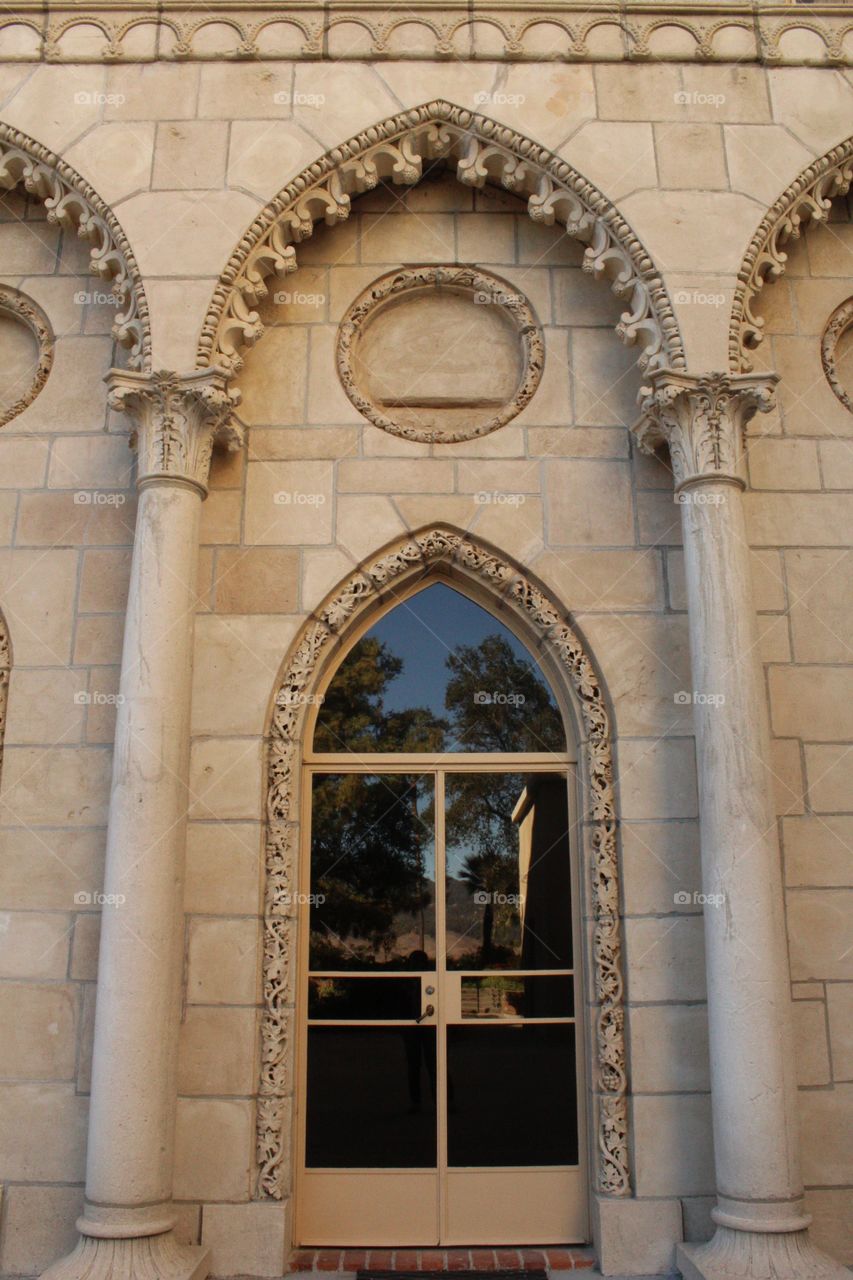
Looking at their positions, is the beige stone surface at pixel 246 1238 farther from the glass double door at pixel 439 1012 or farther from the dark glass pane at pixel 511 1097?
the dark glass pane at pixel 511 1097

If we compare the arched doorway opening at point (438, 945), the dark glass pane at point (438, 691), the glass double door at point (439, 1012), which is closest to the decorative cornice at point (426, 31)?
the arched doorway opening at point (438, 945)

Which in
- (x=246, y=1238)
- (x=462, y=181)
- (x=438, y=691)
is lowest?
(x=246, y=1238)

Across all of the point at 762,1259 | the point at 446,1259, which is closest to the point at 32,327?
the point at 446,1259

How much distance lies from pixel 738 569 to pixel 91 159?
4797 millimetres

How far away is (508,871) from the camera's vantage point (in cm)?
631

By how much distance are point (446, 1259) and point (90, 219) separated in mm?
6557

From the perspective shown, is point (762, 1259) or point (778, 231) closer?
point (762, 1259)

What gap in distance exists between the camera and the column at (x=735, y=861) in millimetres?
5191

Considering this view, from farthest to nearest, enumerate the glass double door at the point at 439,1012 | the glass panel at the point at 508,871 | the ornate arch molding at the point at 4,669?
the ornate arch molding at the point at 4,669 < the glass panel at the point at 508,871 < the glass double door at the point at 439,1012

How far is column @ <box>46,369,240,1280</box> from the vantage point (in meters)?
5.16

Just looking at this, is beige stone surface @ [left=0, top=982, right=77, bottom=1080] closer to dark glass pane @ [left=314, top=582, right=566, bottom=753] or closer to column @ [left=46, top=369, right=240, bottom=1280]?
column @ [left=46, top=369, right=240, bottom=1280]

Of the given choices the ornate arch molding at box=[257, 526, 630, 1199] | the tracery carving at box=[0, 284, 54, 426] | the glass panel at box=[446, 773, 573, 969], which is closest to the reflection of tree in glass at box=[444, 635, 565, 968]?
the glass panel at box=[446, 773, 573, 969]

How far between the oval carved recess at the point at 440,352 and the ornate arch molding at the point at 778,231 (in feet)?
→ 4.14

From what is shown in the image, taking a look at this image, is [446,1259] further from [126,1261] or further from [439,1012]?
[126,1261]
